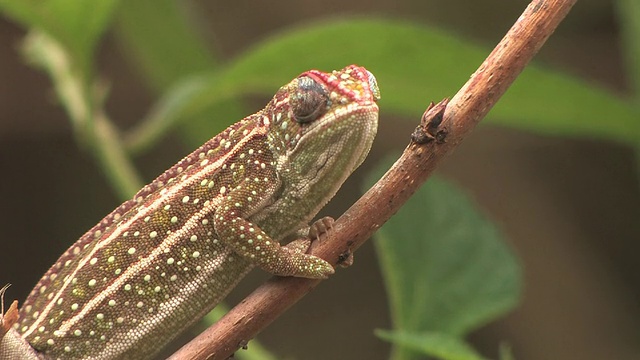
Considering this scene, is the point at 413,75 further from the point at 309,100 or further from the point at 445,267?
the point at 309,100

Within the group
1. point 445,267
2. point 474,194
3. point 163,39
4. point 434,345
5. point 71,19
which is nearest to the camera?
point 434,345

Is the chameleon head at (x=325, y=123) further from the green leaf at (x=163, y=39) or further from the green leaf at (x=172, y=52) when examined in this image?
the green leaf at (x=163, y=39)

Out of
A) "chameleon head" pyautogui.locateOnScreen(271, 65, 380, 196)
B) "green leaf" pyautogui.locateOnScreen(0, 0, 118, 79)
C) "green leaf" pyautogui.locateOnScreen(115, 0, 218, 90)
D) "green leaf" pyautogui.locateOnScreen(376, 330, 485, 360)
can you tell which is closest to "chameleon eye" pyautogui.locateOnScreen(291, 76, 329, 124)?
"chameleon head" pyautogui.locateOnScreen(271, 65, 380, 196)

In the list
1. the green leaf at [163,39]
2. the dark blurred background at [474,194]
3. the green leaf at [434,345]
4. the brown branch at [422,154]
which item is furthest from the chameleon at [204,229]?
the dark blurred background at [474,194]

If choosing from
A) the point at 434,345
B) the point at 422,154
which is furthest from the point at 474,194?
the point at 422,154

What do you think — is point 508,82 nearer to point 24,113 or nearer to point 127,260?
point 127,260

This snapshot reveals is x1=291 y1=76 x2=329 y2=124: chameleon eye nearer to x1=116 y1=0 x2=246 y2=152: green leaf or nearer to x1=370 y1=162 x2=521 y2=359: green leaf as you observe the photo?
x1=370 y1=162 x2=521 y2=359: green leaf
